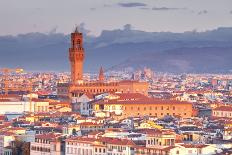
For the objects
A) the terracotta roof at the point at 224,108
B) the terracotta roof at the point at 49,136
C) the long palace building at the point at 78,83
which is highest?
the long palace building at the point at 78,83

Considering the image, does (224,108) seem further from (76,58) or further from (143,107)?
(76,58)

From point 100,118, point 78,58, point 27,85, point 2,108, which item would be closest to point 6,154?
point 100,118

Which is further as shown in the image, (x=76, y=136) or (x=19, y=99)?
(x=19, y=99)

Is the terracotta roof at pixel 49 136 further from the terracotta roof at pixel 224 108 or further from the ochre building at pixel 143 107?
the terracotta roof at pixel 224 108

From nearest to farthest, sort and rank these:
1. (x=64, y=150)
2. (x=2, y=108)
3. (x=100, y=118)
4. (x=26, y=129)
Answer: (x=64, y=150) → (x=26, y=129) → (x=100, y=118) → (x=2, y=108)

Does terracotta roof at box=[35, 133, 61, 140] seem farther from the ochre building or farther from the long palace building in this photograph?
the long palace building

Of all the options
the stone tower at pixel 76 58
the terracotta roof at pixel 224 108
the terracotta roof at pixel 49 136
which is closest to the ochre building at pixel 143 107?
the terracotta roof at pixel 224 108

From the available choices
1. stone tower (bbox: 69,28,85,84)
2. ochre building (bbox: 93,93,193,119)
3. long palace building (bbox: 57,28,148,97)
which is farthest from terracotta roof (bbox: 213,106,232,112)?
stone tower (bbox: 69,28,85,84)

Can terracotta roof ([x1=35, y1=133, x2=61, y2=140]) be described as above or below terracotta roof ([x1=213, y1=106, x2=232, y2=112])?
below

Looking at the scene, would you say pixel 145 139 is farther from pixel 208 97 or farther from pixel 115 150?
pixel 208 97
